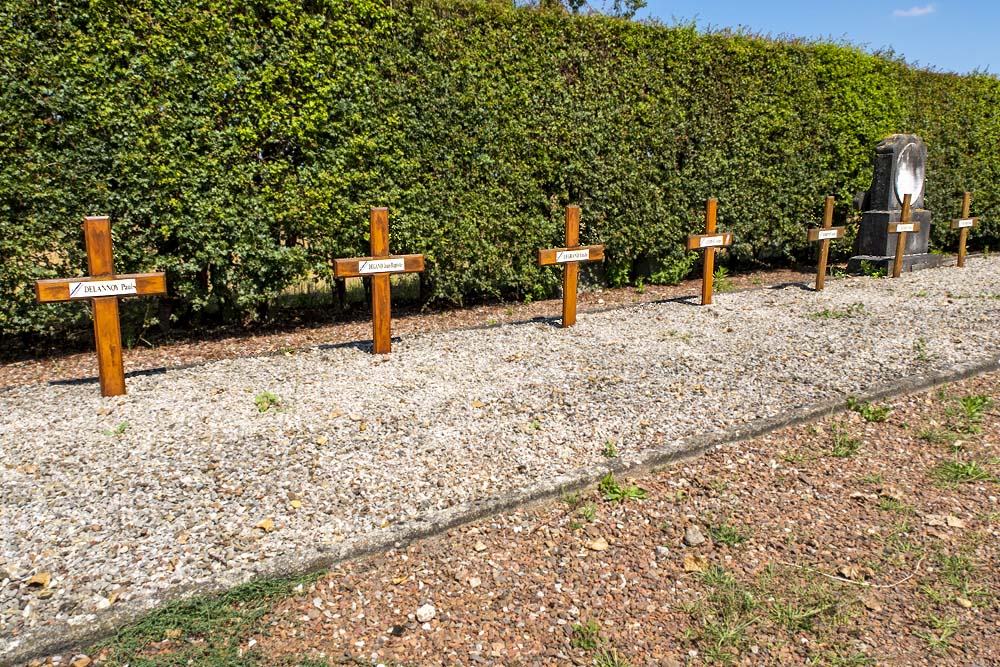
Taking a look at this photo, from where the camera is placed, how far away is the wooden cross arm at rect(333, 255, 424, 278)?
583 centimetres

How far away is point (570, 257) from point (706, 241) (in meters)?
2.04

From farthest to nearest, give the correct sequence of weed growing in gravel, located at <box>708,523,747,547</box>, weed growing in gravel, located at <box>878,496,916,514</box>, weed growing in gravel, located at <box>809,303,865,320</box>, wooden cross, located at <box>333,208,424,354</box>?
weed growing in gravel, located at <box>809,303,865,320</box>, wooden cross, located at <box>333,208,424,354</box>, weed growing in gravel, located at <box>878,496,916,514</box>, weed growing in gravel, located at <box>708,523,747,547</box>

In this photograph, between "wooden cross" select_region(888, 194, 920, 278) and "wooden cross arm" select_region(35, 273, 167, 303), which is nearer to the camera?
"wooden cross arm" select_region(35, 273, 167, 303)

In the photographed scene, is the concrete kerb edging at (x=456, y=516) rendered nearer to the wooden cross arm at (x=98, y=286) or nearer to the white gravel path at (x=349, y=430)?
the white gravel path at (x=349, y=430)

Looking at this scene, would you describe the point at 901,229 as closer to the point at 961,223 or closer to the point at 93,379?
the point at 961,223

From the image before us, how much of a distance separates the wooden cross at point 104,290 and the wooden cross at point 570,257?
3.71 metres

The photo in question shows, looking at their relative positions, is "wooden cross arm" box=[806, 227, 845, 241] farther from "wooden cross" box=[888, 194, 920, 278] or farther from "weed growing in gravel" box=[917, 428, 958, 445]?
"weed growing in gravel" box=[917, 428, 958, 445]

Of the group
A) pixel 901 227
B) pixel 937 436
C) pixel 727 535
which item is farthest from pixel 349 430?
pixel 901 227

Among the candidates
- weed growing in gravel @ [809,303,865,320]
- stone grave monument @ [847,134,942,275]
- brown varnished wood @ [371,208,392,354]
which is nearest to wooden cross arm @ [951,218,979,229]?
stone grave monument @ [847,134,942,275]

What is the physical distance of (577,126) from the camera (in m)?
8.40

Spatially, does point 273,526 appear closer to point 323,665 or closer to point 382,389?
point 323,665

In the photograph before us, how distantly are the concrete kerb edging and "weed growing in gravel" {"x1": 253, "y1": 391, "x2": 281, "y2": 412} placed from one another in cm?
190

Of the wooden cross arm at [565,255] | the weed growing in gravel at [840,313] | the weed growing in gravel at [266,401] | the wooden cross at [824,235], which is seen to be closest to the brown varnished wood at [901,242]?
the wooden cross at [824,235]

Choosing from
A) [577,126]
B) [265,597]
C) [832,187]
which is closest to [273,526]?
[265,597]
